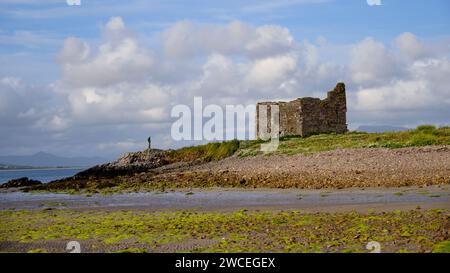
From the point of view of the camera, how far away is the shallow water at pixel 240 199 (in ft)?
66.4

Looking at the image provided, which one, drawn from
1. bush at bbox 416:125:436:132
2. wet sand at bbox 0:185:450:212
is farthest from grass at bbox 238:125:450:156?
wet sand at bbox 0:185:450:212

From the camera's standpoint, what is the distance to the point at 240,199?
2322cm

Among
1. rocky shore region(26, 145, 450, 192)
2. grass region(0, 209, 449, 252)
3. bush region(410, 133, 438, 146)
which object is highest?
bush region(410, 133, 438, 146)

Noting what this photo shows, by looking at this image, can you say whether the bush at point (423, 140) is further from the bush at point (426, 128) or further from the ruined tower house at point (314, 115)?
the ruined tower house at point (314, 115)

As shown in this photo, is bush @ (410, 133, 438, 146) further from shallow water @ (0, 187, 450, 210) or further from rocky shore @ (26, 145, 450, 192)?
shallow water @ (0, 187, 450, 210)

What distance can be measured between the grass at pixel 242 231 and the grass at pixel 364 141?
20.0 metres

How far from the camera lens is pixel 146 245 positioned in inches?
497

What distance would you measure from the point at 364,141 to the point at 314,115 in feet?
36.8

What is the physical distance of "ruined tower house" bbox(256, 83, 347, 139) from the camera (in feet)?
162

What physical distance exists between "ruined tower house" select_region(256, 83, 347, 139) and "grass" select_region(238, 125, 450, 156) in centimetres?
360
